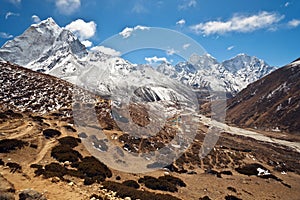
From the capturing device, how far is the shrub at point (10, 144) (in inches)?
1122

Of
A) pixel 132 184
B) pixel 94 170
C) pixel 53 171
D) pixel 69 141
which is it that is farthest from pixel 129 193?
pixel 69 141

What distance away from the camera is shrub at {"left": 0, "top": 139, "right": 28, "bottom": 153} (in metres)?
28.5

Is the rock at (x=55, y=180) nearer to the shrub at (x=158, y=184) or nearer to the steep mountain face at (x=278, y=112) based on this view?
the shrub at (x=158, y=184)

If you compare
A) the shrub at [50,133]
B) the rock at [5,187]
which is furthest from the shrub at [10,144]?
the rock at [5,187]

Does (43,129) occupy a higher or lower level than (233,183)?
higher

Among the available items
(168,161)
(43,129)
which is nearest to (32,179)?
(43,129)

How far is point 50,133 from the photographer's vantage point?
38719 mm

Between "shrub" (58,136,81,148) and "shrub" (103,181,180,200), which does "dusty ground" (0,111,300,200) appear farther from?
"shrub" (103,181,180,200)

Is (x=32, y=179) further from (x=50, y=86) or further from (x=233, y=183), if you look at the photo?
(x=50, y=86)

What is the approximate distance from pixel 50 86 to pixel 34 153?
3734 cm

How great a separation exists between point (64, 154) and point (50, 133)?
399 inches

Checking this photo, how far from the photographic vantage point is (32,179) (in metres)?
21.6

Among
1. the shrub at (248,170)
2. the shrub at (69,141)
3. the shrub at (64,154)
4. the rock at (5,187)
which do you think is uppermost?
the shrub at (69,141)

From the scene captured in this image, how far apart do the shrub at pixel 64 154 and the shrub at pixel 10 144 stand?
3.83 m
